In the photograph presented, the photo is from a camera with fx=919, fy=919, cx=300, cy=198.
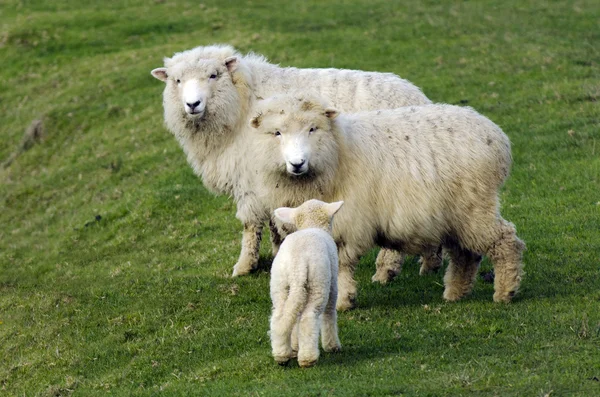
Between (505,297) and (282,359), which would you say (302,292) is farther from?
(505,297)

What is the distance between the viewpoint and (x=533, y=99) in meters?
19.3

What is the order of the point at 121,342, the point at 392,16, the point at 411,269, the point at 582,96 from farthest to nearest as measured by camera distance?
the point at 392,16 → the point at 582,96 → the point at 411,269 → the point at 121,342

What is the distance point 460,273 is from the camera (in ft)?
33.3

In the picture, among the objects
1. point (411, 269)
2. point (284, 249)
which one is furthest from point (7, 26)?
point (284, 249)

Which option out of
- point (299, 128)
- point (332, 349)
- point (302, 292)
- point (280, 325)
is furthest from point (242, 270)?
point (302, 292)

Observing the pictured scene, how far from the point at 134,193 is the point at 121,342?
7632 mm

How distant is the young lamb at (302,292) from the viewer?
24.7 ft

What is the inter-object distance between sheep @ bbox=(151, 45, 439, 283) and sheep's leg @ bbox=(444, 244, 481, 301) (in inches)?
47.6

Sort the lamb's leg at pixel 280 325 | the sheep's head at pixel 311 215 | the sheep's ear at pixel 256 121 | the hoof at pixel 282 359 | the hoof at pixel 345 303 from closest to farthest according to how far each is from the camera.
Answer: the lamb's leg at pixel 280 325 < the hoof at pixel 282 359 < the sheep's head at pixel 311 215 < the sheep's ear at pixel 256 121 < the hoof at pixel 345 303

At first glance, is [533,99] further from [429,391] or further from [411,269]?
[429,391]

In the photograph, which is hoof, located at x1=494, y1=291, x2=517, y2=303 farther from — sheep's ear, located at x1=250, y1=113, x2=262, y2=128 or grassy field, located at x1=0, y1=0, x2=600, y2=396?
sheep's ear, located at x1=250, y1=113, x2=262, y2=128

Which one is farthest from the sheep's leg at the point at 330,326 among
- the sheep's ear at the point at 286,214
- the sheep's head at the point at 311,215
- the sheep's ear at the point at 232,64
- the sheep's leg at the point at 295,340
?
the sheep's ear at the point at 232,64

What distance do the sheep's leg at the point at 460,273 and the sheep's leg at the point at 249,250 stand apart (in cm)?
290

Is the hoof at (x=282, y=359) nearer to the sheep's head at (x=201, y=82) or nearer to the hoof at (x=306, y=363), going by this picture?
the hoof at (x=306, y=363)
